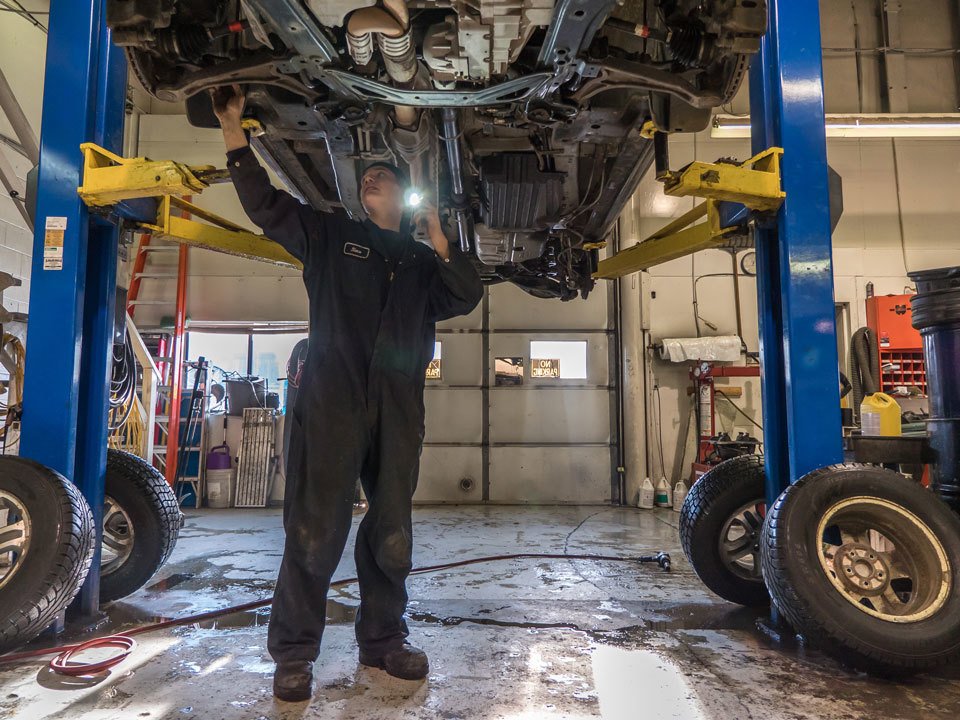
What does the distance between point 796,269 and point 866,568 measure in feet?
3.33

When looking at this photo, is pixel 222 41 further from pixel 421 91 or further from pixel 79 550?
pixel 79 550

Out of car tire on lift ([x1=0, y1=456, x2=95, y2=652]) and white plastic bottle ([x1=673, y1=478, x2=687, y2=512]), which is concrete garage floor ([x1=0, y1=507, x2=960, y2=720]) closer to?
car tire on lift ([x1=0, y1=456, x2=95, y2=652])

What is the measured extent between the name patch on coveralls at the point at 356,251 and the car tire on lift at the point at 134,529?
1.42m

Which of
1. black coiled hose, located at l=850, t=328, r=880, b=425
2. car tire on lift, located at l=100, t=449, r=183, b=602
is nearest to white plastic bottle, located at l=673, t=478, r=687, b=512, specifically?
black coiled hose, located at l=850, t=328, r=880, b=425

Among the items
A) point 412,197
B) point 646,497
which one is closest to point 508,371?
point 646,497

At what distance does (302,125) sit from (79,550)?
1602 millimetres

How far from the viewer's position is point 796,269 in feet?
6.56

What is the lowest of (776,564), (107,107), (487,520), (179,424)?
(487,520)

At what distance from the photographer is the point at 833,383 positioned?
197 cm

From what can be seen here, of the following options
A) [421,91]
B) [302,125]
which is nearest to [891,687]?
[421,91]

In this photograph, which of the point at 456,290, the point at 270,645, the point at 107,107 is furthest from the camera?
the point at 107,107

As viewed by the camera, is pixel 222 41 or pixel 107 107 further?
pixel 107 107

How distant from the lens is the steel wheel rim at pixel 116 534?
2.27 meters

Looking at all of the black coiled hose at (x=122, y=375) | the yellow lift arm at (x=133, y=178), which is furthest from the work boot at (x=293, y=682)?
the black coiled hose at (x=122, y=375)
